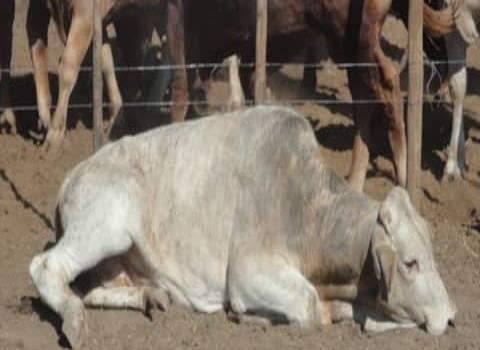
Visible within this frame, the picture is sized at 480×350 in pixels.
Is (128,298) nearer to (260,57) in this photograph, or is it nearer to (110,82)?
(260,57)

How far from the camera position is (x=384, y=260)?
7.41m

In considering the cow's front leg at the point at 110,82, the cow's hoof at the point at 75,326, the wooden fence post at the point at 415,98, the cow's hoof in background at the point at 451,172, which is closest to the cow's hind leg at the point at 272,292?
the cow's hoof at the point at 75,326

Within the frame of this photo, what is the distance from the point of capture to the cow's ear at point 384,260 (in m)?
7.40

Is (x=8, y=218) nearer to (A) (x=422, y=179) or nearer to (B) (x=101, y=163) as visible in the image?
(B) (x=101, y=163)

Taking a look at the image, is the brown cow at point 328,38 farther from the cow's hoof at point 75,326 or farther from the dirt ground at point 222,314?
the cow's hoof at point 75,326

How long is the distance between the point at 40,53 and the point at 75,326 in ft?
20.5

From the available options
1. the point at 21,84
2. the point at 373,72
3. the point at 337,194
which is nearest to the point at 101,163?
the point at 337,194

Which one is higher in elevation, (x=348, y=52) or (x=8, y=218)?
(x=348, y=52)

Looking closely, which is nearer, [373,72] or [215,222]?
[215,222]

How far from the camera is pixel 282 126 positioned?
8203 millimetres

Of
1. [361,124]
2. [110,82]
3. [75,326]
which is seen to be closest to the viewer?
[75,326]

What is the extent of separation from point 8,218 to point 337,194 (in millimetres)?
3170

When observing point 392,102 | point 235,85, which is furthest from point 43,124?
point 392,102

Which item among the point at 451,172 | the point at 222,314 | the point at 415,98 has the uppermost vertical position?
the point at 415,98
